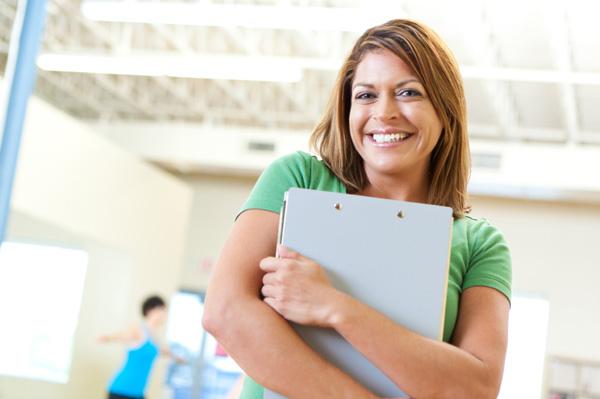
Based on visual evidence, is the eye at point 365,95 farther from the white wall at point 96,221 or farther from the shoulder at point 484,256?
the white wall at point 96,221

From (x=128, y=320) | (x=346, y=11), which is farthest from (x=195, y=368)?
(x=346, y=11)

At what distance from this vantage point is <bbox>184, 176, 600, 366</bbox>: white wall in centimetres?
1288

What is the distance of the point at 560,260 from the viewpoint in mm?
13148

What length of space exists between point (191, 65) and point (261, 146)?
3.10 meters

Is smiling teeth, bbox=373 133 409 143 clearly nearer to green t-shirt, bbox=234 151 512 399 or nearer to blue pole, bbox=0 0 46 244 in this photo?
green t-shirt, bbox=234 151 512 399

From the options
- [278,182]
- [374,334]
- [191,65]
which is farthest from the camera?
[191,65]

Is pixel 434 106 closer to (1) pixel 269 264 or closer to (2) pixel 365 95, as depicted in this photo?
(2) pixel 365 95

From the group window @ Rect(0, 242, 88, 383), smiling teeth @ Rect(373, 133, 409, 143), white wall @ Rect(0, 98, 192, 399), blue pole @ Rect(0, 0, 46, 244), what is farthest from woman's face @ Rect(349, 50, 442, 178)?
white wall @ Rect(0, 98, 192, 399)

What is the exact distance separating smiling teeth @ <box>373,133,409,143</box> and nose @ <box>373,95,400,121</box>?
0.02 metres

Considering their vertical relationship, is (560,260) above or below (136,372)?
above

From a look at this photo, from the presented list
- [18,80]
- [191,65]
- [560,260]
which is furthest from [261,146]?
[18,80]

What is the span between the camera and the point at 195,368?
1441 cm

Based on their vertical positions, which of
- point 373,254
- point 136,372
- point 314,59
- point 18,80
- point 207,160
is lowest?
point 136,372

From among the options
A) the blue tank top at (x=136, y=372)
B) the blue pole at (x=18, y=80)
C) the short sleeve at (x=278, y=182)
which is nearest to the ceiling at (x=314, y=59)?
the blue tank top at (x=136, y=372)
